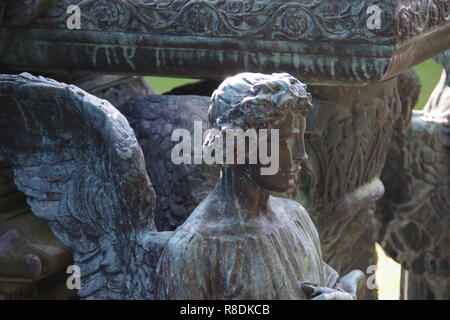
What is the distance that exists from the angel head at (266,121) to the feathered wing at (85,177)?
34cm

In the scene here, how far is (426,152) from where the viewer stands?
5.63 m

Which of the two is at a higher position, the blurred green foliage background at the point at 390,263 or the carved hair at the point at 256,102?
the carved hair at the point at 256,102

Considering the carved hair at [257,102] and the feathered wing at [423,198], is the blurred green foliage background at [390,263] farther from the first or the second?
the carved hair at [257,102]

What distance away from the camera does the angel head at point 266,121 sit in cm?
336

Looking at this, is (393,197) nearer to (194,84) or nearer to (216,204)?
(194,84)

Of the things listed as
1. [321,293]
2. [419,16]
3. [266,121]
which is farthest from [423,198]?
[266,121]

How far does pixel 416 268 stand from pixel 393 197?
0.36m

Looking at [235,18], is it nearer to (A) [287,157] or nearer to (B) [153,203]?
(B) [153,203]

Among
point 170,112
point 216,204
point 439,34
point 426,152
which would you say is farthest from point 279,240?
point 426,152

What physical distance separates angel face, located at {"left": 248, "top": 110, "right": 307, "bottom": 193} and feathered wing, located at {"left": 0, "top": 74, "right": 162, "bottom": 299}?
388mm

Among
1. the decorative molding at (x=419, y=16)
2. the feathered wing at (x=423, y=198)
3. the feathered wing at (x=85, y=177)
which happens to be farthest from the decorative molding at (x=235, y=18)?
the feathered wing at (x=423, y=198)

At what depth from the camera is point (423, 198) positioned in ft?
18.7

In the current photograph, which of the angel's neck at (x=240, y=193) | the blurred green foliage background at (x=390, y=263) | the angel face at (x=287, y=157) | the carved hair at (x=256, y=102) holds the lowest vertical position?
the blurred green foliage background at (x=390, y=263)

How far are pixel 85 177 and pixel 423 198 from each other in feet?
7.54
